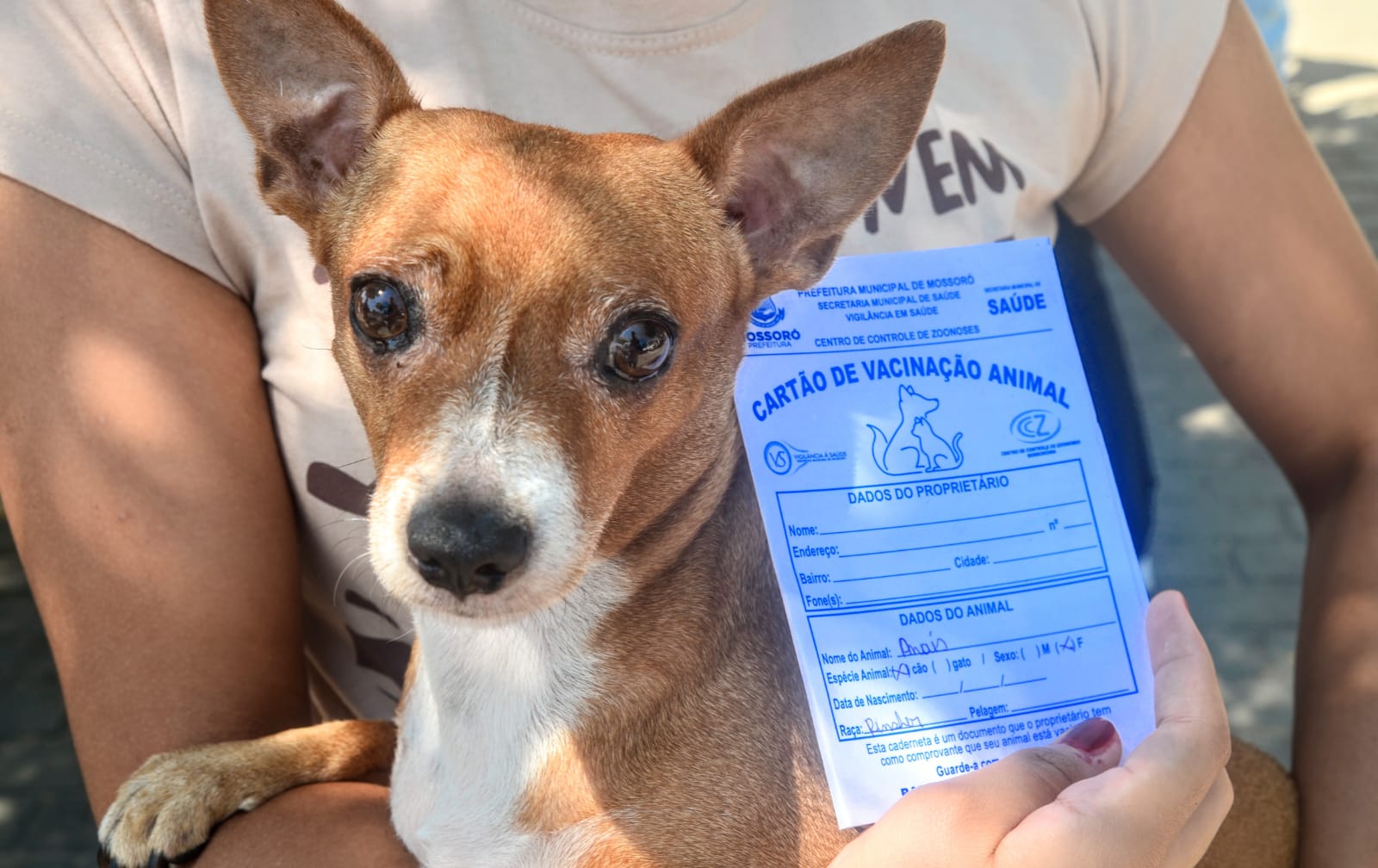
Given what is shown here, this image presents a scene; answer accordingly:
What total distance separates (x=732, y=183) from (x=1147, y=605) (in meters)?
0.99

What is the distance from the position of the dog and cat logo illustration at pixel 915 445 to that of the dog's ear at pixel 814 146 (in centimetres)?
30

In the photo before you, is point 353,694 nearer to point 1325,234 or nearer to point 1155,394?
point 1325,234

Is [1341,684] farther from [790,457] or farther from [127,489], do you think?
[127,489]

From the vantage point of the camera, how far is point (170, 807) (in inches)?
79.0

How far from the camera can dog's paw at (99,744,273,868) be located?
201 cm

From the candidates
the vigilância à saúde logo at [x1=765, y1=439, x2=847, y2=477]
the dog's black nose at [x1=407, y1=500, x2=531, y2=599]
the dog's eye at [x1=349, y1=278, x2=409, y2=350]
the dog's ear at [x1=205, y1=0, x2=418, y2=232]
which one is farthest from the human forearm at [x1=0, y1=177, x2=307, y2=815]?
the vigilância à saúde logo at [x1=765, y1=439, x2=847, y2=477]

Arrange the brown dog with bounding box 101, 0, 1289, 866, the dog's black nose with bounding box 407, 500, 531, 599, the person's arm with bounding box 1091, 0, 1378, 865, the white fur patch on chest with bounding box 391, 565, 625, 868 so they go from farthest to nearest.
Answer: the person's arm with bounding box 1091, 0, 1378, 865
the white fur patch on chest with bounding box 391, 565, 625, 868
the brown dog with bounding box 101, 0, 1289, 866
the dog's black nose with bounding box 407, 500, 531, 599

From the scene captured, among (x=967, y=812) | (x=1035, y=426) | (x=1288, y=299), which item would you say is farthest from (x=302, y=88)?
(x=1288, y=299)

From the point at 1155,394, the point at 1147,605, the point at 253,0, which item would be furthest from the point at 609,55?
the point at 1155,394

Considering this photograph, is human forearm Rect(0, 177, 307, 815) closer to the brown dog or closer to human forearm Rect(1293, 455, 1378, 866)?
the brown dog

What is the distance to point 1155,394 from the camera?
699cm

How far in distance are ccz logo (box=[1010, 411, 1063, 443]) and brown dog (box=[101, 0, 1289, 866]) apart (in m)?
0.43

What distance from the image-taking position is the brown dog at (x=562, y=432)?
164 cm

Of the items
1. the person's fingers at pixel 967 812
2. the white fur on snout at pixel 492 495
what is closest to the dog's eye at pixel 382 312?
the white fur on snout at pixel 492 495
